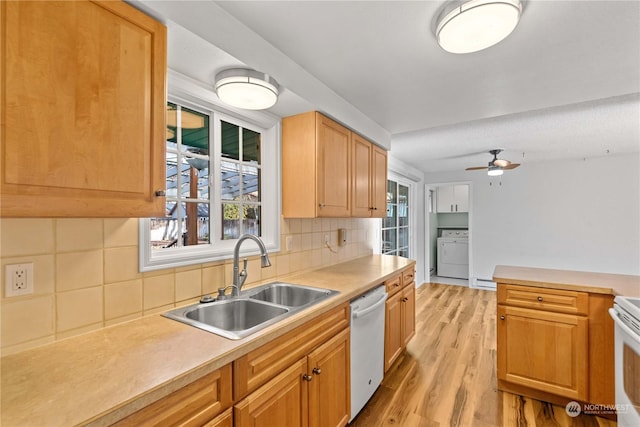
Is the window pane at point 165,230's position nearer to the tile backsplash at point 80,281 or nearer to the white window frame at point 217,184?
the white window frame at point 217,184

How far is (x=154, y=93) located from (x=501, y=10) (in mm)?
1400

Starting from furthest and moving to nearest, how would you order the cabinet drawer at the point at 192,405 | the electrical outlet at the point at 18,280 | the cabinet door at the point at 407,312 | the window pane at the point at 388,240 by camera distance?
the window pane at the point at 388,240 < the cabinet door at the point at 407,312 < the electrical outlet at the point at 18,280 < the cabinet drawer at the point at 192,405

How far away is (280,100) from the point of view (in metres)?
1.90

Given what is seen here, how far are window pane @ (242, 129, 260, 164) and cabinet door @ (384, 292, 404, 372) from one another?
1546 mm

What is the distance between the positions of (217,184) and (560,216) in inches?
222

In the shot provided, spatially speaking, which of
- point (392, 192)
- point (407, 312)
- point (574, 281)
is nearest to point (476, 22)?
point (574, 281)

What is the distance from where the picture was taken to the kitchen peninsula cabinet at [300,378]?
1.15 meters

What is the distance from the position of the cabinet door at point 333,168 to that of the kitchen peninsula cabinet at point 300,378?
2.62ft

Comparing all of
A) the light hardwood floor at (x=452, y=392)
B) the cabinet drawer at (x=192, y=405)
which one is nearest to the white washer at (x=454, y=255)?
the light hardwood floor at (x=452, y=392)

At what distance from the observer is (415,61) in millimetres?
1740

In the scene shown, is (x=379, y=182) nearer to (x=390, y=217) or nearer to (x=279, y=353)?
(x=390, y=217)

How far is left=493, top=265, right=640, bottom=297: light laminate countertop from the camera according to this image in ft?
6.39

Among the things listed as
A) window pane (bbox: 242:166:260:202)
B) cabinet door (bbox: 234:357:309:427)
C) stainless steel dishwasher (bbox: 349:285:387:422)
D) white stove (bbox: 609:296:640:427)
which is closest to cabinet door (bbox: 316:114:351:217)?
window pane (bbox: 242:166:260:202)

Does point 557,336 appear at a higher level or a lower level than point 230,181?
lower
